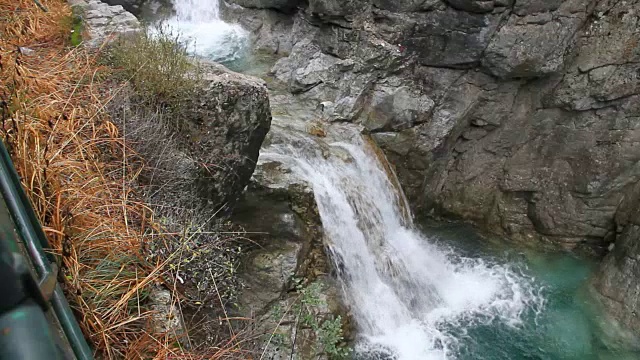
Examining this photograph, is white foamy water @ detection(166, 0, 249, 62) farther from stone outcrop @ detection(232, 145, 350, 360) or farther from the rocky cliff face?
stone outcrop @ detection(232, 145, 350, 360)

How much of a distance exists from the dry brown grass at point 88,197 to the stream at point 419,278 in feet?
8.91

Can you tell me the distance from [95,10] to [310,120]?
3471mm

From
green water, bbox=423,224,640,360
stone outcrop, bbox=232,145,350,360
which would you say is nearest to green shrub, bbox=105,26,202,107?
stone outcrop, bbox=232,145,350,360

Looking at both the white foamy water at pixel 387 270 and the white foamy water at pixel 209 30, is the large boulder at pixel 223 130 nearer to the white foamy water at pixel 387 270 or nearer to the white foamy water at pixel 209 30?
the white foamy water at pixel 387 270

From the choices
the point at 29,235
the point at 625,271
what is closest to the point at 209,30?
the point at 625,271

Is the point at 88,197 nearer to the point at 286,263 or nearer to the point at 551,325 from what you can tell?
the point at 286,263

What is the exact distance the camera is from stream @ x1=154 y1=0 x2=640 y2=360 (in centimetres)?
626

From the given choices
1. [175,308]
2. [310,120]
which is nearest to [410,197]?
[310,120]

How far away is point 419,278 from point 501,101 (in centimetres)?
377

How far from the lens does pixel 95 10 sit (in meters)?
5.77

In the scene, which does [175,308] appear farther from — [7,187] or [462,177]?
[462,177]

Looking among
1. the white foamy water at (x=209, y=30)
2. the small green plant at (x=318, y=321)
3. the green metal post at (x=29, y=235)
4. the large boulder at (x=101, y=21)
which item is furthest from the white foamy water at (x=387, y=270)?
the green metal post at (x=29, y=235)

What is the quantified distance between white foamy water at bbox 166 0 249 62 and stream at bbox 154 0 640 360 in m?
2.42

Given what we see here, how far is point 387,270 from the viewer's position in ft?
22.1
